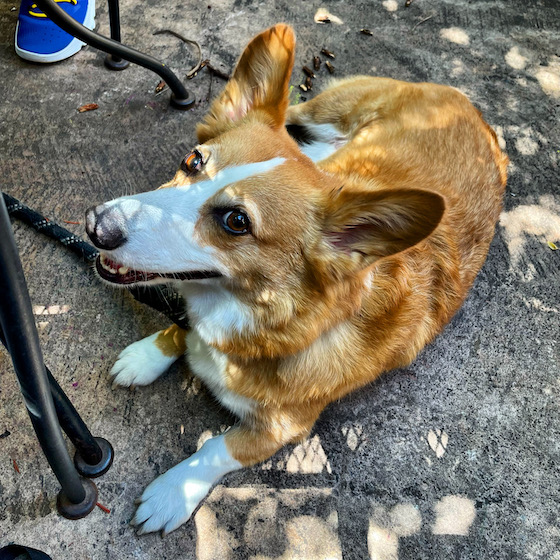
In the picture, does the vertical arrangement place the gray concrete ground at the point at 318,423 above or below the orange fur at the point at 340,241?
below

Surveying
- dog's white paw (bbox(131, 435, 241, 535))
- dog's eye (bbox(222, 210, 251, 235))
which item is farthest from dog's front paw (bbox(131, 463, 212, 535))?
dog's eye (bbox(222, 210, 251, 235))

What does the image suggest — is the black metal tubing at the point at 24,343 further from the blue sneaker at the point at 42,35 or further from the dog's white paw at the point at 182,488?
the blue sneaker at the point at 42,35

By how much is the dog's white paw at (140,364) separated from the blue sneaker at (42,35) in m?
2.32

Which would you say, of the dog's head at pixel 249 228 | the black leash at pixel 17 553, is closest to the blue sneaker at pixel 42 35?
the dog's head at pixel 249 228

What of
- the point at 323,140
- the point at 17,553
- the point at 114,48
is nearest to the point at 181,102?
the point at 114,48

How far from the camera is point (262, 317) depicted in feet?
5.86

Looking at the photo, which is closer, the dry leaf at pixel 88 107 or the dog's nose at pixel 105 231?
the dog's nose at pixel 105 231

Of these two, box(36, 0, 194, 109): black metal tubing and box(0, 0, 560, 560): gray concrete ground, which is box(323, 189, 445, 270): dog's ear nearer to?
box(0, 0, 560, 560): gray concrete ground

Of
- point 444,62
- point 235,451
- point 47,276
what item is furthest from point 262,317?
point 444,62

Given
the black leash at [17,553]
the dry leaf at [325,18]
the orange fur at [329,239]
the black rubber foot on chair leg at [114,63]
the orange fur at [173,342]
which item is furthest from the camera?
the dry leaf at [325,18]

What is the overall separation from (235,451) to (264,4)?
3.71m

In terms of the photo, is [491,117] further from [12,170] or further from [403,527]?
[12,170]

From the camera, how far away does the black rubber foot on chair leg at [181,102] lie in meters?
3.26

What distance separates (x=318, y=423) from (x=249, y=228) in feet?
3.97
